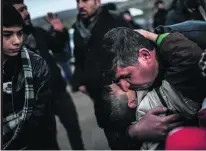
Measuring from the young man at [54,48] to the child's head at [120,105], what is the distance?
30.6 inches

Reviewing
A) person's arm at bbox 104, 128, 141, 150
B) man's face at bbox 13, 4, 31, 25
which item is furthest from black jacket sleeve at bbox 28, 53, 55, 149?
person's arm at bbox 104, 128, 141, 150

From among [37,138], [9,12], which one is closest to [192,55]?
[9,12]

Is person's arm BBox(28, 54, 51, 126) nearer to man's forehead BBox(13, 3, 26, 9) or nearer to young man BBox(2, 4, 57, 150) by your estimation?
young man BBox(2, 4, 57, 150)

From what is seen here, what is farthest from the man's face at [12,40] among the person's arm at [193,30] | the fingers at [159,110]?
the fingers at [159,110]

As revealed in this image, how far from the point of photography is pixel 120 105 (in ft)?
4.89

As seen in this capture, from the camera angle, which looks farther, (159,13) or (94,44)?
(159,13)

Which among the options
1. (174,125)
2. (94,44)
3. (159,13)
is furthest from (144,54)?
(159,13)

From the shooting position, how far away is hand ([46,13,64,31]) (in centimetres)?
243

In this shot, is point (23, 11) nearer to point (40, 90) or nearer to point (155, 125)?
point (40, 90)

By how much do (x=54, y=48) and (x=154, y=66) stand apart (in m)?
1.20

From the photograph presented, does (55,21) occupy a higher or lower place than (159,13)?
higher

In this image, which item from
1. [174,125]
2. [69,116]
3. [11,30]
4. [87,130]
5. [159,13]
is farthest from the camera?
[87,130]

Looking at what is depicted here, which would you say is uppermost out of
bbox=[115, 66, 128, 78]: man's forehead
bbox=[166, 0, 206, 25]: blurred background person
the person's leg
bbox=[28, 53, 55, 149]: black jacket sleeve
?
bbox=[115, 66, 128, 78]: man's forehead

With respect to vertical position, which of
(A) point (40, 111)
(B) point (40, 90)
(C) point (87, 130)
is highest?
(B) point (40, 90)
